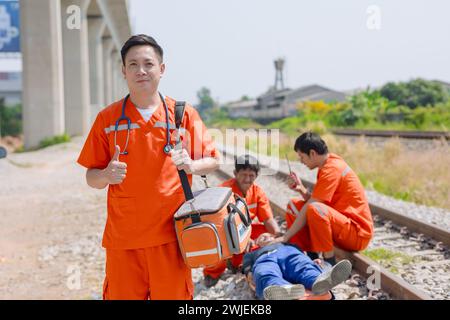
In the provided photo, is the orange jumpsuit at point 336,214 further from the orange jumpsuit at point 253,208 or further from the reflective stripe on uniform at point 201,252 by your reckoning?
the reflective stripe on uniform at point 201,252

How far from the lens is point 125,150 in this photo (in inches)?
103

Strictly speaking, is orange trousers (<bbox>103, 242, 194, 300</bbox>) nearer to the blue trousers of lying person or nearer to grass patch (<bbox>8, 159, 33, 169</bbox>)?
the blue trousers of lying person

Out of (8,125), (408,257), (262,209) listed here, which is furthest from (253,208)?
(8,125)

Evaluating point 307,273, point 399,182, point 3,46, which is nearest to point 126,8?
point 3,46

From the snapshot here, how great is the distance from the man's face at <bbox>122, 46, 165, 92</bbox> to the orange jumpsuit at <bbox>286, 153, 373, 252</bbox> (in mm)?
2572

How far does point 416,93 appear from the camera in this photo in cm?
5659

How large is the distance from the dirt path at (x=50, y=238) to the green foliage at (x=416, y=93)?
142 ft

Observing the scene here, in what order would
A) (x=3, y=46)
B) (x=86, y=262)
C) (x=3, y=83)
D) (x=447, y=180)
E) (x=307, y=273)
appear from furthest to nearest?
1. (x=3, y=83)
2. (x=3, y=46)
3. (x=447, y=180)
4. (x=86, y=262)
5. (x=307, y=273)

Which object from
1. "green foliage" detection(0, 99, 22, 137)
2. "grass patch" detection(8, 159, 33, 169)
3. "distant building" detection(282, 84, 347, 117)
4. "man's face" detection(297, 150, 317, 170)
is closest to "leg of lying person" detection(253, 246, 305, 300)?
"man's face" detection(297, 150, 317, 170)

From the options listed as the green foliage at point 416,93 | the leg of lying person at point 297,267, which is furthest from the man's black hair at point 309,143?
the green foliage at point 416,93

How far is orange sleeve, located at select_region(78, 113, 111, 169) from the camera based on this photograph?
8.92 ft

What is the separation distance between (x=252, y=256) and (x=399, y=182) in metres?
7.15

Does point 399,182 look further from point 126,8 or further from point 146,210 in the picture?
point 126,8

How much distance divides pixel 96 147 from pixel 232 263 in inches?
111
